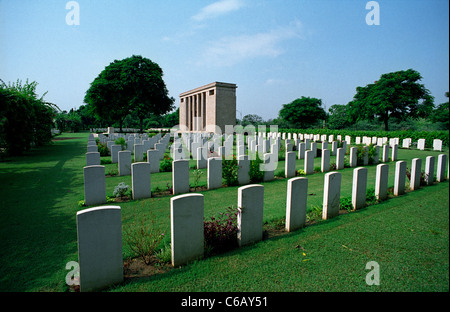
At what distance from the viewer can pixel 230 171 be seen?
755 centimetres

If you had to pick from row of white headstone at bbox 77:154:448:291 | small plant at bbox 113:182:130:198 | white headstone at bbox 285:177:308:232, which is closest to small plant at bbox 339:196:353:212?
row of white headstone at bbox 77:154:448:291

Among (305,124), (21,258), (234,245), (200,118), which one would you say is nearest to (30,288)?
(21,258)

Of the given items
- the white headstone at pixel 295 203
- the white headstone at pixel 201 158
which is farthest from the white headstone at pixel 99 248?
the white headstone at pixel 201 158

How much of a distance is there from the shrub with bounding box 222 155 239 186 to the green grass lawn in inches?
60.6

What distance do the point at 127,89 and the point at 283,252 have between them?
34.3m

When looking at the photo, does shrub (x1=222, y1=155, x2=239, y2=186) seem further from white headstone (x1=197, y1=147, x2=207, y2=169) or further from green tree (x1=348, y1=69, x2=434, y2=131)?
green tree (x1=348, y1=69, x2=434, y2=131)

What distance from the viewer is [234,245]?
3674mm

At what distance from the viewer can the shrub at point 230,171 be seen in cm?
752

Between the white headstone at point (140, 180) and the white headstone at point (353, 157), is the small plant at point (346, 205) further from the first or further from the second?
the white headstone at point (353, 157)

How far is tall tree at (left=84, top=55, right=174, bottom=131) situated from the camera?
1265 inches

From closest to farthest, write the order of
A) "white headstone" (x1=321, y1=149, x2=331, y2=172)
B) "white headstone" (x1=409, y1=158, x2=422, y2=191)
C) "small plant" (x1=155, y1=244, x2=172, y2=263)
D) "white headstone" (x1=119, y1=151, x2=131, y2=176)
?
1. "small plant" (x1=155, y1=244, x2=172, y2=263)
2. "white headstone" (x1=409, y1=158, x2=422, y2=191)
3. "white headstone" (x1=119, y1=151, x2=131, y2=176)
4. "white headstone" (x1=321, y1=149, x2=331, y2=172)
